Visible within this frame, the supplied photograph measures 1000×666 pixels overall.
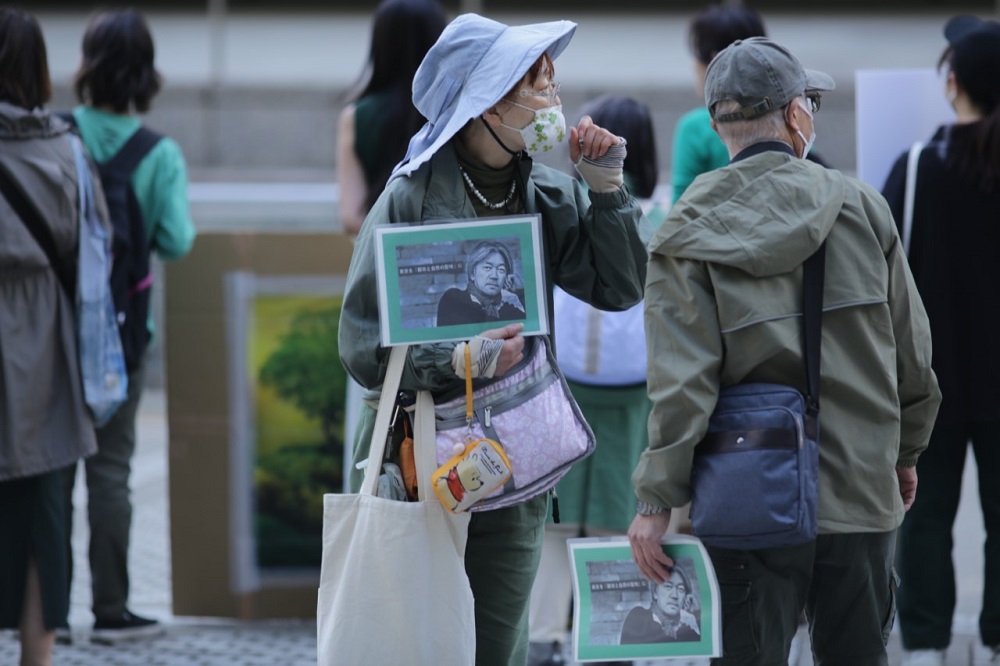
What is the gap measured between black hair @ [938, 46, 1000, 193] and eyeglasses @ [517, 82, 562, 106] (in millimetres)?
1791

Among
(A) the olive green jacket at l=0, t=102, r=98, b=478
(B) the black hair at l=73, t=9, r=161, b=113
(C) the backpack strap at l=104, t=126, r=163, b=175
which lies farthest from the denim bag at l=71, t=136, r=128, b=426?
(B) the black hair at l=73, t=9, r=161, b=113

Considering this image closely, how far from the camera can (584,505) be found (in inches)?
182

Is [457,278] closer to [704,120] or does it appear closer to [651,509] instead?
[651,509]

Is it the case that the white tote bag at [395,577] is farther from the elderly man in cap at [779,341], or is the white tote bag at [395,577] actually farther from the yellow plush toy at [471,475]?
the elderly man in cap at [779,341]

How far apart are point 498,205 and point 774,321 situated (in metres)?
0.67

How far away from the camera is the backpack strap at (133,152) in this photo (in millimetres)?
4980

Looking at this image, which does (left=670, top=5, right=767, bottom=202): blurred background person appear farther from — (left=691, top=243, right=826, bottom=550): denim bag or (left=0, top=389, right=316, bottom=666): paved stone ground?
(left=0, top=389, right=316, bottom=666): paved stone ground

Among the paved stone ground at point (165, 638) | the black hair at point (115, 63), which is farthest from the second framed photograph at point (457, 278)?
the black hair at point (115, 63)

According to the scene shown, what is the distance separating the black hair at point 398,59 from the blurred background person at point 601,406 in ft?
1.92

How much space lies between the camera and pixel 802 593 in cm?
291

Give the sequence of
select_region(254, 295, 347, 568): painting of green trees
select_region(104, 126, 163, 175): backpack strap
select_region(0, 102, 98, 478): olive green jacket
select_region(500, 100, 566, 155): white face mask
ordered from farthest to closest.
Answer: select_region(254, 295, 347, 568): painting of green trees → select_region(104, 126, 163, 175): backpack strap → select_region(0, 102, 98, 478): olive green jacket → select_region(500, 100, 566, 155): white face mask

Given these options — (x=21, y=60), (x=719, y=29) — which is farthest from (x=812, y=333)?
(x=21, y=60)

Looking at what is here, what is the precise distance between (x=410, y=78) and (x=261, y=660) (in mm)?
1991

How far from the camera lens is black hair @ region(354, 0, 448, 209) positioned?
15.1 feet
